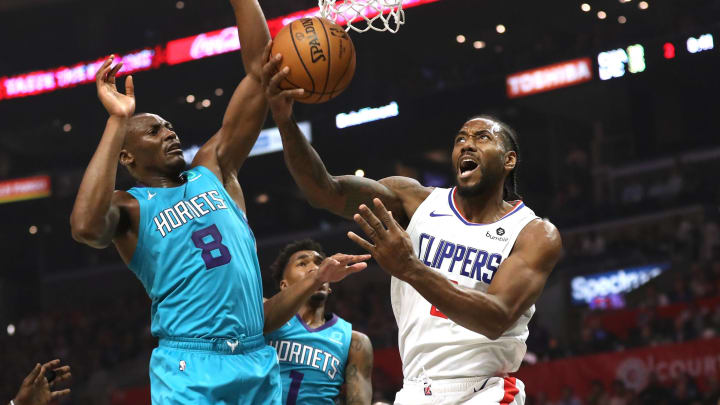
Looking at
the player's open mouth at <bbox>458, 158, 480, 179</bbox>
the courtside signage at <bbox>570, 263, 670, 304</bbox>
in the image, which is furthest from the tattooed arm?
the courtside signage at <bbox>570, 263, 670, 304</bbox>

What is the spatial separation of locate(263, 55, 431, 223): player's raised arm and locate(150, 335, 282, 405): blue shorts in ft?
2.42

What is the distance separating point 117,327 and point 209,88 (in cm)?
585

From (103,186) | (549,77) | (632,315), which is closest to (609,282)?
(632,315)

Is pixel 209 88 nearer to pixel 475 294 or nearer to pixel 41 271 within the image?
pixel 41 271

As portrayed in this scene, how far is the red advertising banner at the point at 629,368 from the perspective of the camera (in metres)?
11.7

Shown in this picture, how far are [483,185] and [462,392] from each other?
943 mm

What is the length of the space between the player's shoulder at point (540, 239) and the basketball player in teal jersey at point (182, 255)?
29.2 inches

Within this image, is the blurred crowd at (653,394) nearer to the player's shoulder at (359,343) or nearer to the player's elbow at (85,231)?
the player's shoulder at (359,343)

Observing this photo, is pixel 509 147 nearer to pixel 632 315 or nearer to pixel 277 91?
pixel 277 91

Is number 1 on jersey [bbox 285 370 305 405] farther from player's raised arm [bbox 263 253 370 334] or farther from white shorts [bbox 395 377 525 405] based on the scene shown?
white shorts [bbox 395 377 525 405]

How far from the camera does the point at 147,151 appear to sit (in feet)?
14.0

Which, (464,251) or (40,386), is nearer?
(464,251)

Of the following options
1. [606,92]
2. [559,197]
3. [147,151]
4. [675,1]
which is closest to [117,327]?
[559,197]

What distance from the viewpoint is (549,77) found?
19.1 m
